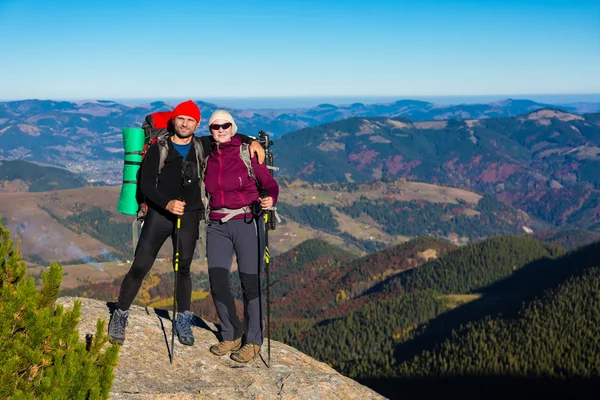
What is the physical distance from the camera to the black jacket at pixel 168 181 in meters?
18.8

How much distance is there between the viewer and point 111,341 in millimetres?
19422

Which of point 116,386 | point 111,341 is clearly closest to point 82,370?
point 116,386

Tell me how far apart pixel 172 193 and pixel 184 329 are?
4.76m

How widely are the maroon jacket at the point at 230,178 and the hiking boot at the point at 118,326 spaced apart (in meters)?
4.23

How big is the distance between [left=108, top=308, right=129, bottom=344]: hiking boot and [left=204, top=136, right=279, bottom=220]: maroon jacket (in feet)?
13.9

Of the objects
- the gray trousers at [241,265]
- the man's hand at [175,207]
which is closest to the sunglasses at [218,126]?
the man's hand at [175,207]

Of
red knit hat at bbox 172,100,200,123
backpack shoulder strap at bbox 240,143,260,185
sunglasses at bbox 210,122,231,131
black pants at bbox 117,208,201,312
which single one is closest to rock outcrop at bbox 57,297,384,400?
black pants at bbox 117,208,201,312

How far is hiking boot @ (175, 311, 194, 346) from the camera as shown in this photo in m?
20.4

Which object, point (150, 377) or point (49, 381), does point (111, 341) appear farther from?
point (49, 381)

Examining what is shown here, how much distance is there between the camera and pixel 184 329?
20828 mm

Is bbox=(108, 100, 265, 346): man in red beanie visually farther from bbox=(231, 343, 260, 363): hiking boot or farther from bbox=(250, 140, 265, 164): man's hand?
bbox=(231, 343, 260, 363): hiking boot

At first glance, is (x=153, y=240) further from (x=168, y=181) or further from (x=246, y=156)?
(x=246, y=156)

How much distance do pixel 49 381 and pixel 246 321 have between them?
9105 millimetres

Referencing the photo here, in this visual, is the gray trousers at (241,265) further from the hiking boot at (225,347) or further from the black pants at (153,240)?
the black pants at (153,240)
